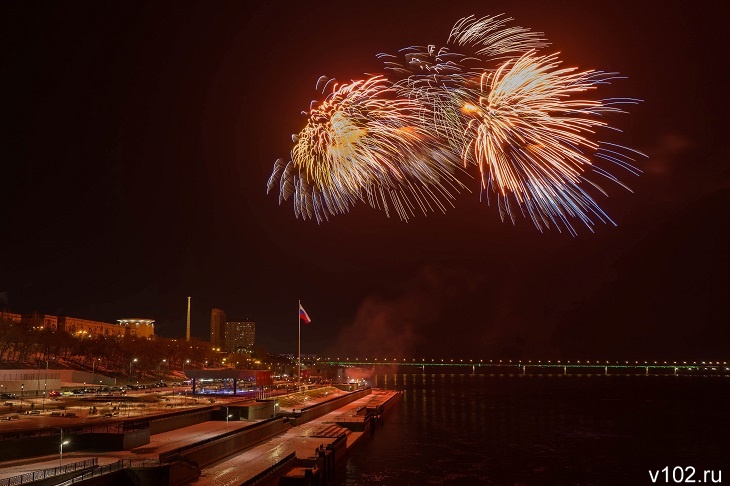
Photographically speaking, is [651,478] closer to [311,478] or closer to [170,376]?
[311,478]

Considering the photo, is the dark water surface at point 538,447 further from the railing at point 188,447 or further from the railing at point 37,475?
A: the railing at point 37,475

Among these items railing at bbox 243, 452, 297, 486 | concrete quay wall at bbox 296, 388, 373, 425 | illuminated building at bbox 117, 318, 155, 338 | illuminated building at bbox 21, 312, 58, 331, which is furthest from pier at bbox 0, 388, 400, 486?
illuminated building at bbox 117, 318, 155, 338

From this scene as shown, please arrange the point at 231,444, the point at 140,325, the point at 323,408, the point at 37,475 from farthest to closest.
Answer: the point at 140,325 < the point at 323,408 < the point at 231,444 < the point at 37,475

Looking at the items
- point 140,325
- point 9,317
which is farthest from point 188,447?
point 140,325

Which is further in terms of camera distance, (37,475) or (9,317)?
(9,317)

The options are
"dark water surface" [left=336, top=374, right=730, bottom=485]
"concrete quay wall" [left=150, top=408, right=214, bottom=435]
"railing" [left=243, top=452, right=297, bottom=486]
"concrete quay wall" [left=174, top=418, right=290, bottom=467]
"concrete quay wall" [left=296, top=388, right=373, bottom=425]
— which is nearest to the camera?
"railing" [left=243, top=452, right=297, bottom=486]

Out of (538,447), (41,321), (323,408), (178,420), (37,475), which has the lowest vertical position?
(538,447)

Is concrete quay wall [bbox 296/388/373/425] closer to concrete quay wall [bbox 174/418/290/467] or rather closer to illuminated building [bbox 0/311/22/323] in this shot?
concrete quay wall [bbox 174/418/290/467]

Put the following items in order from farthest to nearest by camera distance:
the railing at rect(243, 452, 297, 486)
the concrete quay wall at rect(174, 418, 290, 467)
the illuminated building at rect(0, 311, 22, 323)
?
the illuminated building at rect(0, 311, 22, 323)
the concrete quay wall at rect(174, 418, 290, 467)
the railing at rect(243, 452, 297, 486)

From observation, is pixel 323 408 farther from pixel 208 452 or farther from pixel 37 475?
pixel 37 475
